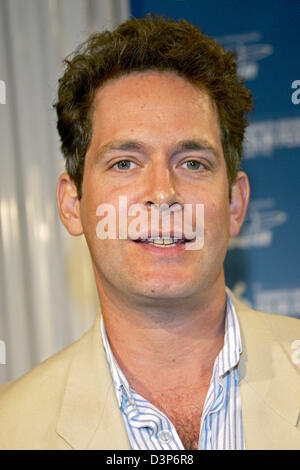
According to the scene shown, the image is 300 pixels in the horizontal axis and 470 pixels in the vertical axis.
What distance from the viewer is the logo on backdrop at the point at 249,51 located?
2451mm

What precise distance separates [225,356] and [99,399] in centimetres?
37

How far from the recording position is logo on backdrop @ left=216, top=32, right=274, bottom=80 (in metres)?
2.45

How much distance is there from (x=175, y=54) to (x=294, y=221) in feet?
3.32

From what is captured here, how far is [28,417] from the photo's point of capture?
153 centimetres

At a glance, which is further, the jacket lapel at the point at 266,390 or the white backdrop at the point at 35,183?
the white backdrop at the point at 35,183

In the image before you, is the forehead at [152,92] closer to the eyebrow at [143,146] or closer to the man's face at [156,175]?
the man's face at [156,175]

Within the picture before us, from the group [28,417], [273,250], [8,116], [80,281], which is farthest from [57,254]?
[28,417]

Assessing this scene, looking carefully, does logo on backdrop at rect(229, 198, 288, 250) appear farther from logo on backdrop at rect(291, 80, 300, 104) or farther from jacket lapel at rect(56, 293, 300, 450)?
jacket lapel at rect(56, 293, 300, 450)

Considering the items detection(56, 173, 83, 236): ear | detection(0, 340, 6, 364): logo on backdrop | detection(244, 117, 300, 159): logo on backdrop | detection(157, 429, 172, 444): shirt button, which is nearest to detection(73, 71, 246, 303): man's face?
detection(56, 173, 83, 236): ear

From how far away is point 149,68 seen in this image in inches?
67.9

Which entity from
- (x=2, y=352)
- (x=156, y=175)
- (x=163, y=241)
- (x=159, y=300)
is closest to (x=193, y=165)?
(x=156, y=175)

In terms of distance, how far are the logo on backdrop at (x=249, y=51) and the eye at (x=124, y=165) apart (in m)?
1.04

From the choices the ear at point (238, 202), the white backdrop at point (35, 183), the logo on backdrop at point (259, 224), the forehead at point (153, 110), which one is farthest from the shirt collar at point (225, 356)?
the white backdrop at point (35, 183)

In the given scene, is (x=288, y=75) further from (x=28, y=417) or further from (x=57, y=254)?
(x=28, y=417)
